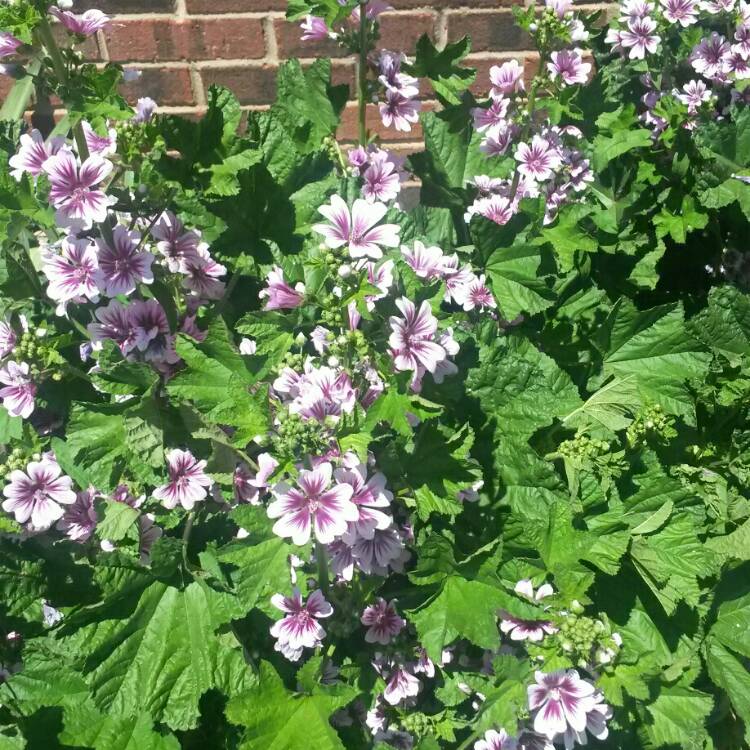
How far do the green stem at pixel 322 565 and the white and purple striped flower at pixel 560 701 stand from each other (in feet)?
1.33

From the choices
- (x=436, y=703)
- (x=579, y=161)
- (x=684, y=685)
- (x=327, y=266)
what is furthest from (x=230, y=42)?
(x=684, y=685)

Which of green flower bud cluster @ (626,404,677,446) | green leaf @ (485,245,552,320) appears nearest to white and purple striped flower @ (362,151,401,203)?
green leaf @ (485,245,552,320)

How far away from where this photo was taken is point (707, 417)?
2.11m

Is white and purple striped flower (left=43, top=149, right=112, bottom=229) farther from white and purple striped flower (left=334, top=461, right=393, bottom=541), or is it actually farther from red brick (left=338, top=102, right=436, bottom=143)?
red brick (left=338, top=102, right=436, bottom=143)

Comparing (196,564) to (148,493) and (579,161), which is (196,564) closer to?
(148,493)

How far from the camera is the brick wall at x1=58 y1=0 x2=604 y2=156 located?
2775 millimetres

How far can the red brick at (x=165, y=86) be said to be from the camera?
2.86m

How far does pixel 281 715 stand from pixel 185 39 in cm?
237

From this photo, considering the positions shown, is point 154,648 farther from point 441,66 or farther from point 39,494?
point 441,66

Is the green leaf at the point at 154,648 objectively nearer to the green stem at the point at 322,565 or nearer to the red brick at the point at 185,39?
the green stem at the point at 322,565

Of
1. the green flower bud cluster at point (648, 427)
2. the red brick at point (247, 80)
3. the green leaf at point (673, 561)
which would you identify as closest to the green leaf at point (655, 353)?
the green flower bud cluster at point (648, 427)

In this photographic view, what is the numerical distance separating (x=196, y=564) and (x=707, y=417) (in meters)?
1.40

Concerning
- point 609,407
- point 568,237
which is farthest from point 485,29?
point 609,407

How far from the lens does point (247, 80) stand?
289 centimetres
